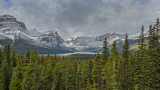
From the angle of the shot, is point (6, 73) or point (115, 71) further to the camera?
point (6, 73)

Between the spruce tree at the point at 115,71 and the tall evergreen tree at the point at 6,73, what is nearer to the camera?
the spruce tree at the point at 115,71

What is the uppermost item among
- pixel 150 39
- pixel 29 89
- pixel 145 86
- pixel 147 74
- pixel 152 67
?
pixel 150 39

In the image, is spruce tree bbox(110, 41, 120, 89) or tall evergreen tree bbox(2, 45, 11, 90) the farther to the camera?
tall evergreen tree bbox(2, 45, 11, 90)

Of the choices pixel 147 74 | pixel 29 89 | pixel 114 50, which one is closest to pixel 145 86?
pixel 147 74

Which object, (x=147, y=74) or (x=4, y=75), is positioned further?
(x=4, y=75)

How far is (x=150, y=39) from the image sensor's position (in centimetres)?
2709

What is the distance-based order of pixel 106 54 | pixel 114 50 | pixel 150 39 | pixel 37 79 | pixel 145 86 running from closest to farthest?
pixel 145 86 < pixel 150 39 < pixel 114 50 < pixel 106 54 < pixel 37 79

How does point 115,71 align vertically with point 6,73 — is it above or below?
above

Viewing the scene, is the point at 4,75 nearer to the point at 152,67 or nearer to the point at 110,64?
the point at 110,64

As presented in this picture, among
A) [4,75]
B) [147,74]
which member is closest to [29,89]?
[4,75]

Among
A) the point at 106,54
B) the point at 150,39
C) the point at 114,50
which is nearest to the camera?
the point at 150,39

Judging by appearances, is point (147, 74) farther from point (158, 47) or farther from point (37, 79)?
point (37, 79)

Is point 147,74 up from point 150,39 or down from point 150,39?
down

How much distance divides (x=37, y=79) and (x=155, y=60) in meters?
37.2
